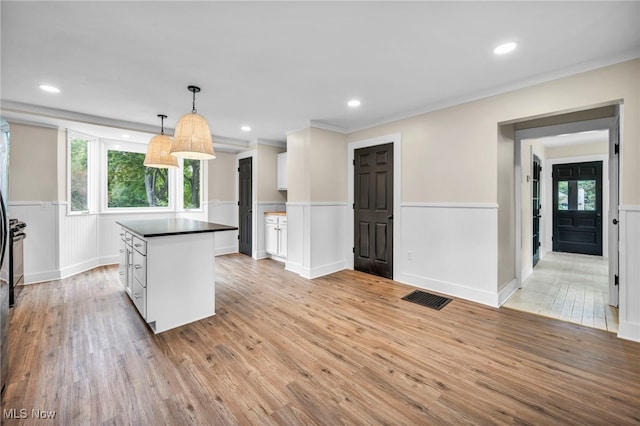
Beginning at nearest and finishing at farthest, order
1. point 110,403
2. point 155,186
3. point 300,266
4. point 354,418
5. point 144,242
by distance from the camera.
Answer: point 354,418, point 110,403, point 144,242, point 300,266, point 155,186

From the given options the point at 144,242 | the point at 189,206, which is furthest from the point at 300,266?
the point at 189,206

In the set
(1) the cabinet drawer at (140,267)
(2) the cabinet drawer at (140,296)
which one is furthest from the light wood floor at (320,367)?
(1) the cabinet drawer at (140,267)

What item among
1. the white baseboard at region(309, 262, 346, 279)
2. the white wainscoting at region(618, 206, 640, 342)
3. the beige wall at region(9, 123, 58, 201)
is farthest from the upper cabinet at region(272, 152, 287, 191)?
the white wainscoting at region(618, 206, 640, 342)

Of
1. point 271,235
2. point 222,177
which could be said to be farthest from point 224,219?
point 271,235

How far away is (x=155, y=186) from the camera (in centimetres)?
551

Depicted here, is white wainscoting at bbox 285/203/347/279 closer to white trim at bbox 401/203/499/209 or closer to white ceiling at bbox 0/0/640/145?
white trim at bbox 401/203/499/209

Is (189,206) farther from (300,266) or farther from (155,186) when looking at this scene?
(300,266)

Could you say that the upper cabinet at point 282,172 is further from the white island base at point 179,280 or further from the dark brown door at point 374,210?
the white island base at point 179,280

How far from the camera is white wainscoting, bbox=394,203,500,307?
10.0ft

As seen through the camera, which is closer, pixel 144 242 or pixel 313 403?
pixel 313 403

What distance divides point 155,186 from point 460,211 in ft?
18.5

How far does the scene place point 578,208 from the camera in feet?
18.6

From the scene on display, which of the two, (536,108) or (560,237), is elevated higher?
(536,108)

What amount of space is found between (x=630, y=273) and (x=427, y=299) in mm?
1742
